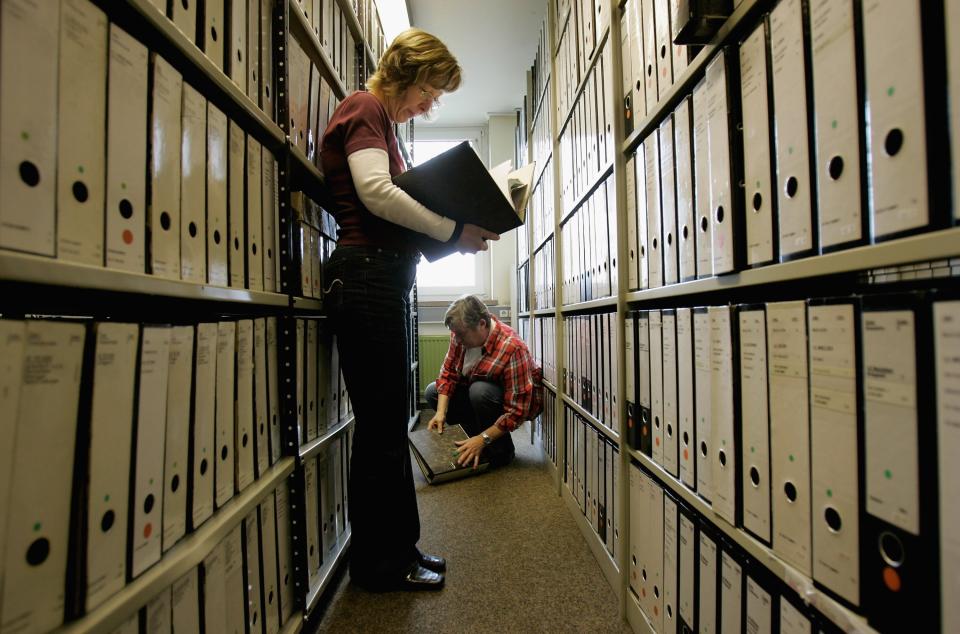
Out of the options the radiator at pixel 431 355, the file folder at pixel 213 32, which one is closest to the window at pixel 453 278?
the radiator at pixel 431 355

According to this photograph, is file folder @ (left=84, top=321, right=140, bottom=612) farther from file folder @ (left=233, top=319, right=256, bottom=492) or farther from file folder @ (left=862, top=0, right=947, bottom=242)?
file folder @ (left=862, top=0, right=947, bottom=242)

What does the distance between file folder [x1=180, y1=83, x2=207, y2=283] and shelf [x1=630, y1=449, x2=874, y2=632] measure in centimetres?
87

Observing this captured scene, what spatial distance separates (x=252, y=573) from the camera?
806 mm

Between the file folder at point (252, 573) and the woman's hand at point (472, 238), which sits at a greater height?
the woman's hand at point (472, 238)

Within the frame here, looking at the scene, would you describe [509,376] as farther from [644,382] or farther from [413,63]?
[413,63]

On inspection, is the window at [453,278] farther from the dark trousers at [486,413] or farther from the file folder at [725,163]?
the file folder at [725,163]

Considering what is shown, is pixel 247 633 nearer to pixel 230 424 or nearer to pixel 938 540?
pixel 230 424

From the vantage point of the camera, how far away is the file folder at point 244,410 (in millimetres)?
759

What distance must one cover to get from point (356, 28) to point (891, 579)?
74.9 inches

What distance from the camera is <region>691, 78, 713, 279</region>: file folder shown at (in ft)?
2.28

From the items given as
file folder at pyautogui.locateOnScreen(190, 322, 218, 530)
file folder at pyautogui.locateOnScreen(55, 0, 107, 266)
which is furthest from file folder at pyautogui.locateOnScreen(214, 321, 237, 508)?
file folder at pyautogui.locateOnScreen(55, 0, 107, 266)

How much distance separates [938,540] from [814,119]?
42cm

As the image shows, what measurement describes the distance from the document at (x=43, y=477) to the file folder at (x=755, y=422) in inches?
30.9

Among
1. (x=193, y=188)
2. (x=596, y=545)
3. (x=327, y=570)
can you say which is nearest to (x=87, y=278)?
(x=193, y=188)
